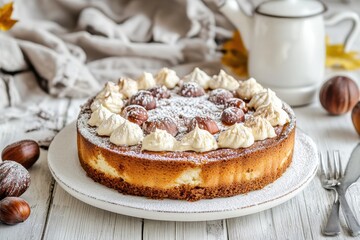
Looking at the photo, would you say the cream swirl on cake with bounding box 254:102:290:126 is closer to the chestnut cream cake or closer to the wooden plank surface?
the chestnut cream cake

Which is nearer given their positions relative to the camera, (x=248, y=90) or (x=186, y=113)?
(x=186, y=113)

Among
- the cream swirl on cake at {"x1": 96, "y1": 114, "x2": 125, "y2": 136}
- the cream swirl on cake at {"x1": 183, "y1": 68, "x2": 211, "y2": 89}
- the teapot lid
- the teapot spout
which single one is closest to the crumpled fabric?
the teapot spout

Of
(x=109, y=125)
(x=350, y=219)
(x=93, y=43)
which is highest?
(x=109, y=125)

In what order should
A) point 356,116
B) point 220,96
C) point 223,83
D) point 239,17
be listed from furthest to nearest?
point 239,17 < point 356,116 < point 223,83 < point 220,96

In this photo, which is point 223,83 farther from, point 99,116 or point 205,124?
point 99,116

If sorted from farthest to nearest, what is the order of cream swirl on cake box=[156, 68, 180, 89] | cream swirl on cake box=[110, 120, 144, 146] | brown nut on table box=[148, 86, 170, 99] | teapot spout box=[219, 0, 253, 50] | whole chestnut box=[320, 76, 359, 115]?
teapot spout box=[219, 0, 253, 50]
whole chestnut box=[320, 76, 359, 115]
cream swirl on cake box=[156, 68, 180, 89]
brown nut on table box=[148, 86, 170, 99]
cream swirl on cake box=[110, 120, 144, 146]

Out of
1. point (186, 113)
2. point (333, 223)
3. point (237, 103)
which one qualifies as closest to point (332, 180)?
point (333, 223)

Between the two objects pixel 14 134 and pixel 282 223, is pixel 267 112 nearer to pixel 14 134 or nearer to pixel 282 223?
pixel 282 223
